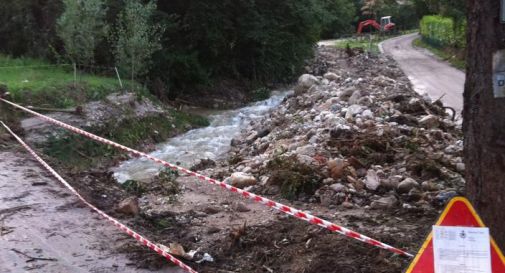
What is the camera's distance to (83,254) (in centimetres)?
574

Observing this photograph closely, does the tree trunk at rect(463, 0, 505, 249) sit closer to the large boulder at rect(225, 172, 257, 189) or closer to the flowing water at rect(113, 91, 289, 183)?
the large boulder at rect(225, 172, 257, 189)

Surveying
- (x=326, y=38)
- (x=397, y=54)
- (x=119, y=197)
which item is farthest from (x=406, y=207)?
(x=326, y=38)

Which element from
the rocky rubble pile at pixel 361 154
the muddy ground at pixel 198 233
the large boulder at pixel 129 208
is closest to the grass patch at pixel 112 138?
the rocky rubble pile at pixel 361 154

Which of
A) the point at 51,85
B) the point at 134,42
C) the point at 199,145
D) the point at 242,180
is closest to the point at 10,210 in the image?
the point at 242,180

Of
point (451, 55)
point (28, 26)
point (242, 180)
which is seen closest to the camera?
point (242, 180)

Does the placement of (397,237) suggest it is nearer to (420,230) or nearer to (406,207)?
(420,230)

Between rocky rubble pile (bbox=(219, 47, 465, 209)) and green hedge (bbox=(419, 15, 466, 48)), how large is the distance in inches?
703

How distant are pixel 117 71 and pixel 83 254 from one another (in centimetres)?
1402

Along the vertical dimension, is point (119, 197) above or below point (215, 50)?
below

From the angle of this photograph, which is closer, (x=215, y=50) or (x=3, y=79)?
(x=3, y=79)

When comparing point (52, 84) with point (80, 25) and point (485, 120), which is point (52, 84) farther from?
point (485, 120)

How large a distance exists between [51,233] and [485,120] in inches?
190

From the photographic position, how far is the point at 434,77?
2400 cm

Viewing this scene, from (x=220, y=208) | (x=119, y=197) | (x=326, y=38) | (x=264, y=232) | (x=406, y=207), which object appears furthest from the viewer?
(x=326, y=38)
